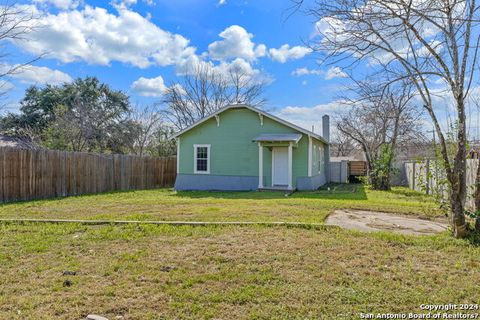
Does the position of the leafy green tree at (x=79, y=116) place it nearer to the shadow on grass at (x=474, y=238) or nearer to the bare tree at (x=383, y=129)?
the bare tree at (x=383, y=129)

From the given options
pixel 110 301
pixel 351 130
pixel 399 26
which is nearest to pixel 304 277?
pixel 110 301

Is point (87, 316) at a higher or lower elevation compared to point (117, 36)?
lower

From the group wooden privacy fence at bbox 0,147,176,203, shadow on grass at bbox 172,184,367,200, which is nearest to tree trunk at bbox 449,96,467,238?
shadow on grass at bbox 172,184,367,200

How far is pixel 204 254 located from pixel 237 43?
61.1 ft

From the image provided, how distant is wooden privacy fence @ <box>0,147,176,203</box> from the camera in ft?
36.8

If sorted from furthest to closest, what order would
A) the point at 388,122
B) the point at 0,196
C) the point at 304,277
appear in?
the point at 388,122, the point at 0,196, the point at 304,277

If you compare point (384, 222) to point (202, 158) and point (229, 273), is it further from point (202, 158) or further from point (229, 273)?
point (202, 158)

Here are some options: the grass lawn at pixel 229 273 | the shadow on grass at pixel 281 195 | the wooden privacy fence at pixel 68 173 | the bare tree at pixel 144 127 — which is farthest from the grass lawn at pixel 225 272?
the bare tree at pixel 144 127

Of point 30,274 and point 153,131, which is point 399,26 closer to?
point 30,274

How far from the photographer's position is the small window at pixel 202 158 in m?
17.4

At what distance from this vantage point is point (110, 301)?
3348 millimetres

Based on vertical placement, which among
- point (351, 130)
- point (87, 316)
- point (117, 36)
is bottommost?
point (87, 316)

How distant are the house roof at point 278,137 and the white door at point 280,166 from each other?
0.66 m

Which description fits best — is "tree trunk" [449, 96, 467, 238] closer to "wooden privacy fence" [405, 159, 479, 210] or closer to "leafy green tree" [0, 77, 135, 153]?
"wooden privacy fence" [405, 159, 479, 210]
